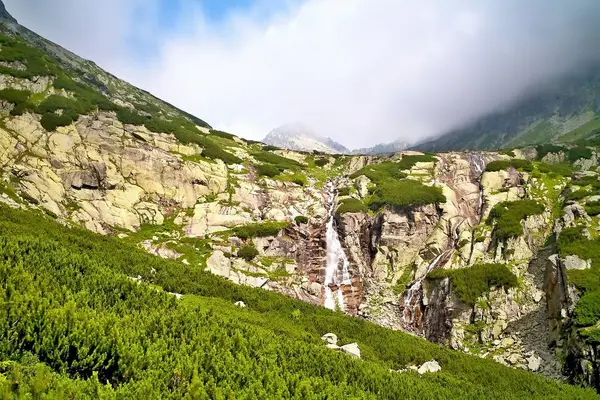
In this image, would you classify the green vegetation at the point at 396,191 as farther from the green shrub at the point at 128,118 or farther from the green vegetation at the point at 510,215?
the green shrub at the point at 128,118

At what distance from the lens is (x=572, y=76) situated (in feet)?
611

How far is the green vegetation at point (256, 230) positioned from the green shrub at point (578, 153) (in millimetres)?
59420

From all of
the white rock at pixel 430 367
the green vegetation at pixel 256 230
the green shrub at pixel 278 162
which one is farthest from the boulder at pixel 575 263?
the green shrub at pixel 278 162

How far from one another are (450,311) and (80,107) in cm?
5491

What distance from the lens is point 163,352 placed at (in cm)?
1028

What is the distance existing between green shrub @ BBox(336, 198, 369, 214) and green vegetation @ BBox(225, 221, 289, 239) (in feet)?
28.4

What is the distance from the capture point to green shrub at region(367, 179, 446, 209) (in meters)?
50.5

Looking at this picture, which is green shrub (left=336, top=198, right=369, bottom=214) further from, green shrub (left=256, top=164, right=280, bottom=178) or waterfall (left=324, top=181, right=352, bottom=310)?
green shrub (left=256, top=164, right=280, bottom=178)

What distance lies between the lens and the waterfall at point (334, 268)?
4078cm

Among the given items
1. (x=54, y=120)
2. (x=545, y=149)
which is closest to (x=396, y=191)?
(x=54, y=120)

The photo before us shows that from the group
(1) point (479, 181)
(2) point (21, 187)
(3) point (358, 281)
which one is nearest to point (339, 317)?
(3) point (358, 281)

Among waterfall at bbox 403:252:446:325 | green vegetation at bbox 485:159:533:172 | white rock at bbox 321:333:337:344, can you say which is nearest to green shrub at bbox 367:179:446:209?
green vegetation at bbox 485:159:533:172

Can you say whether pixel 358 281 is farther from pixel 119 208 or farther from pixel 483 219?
pixel 119 208

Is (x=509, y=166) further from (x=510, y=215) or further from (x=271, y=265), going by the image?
(x=271, y=265)
